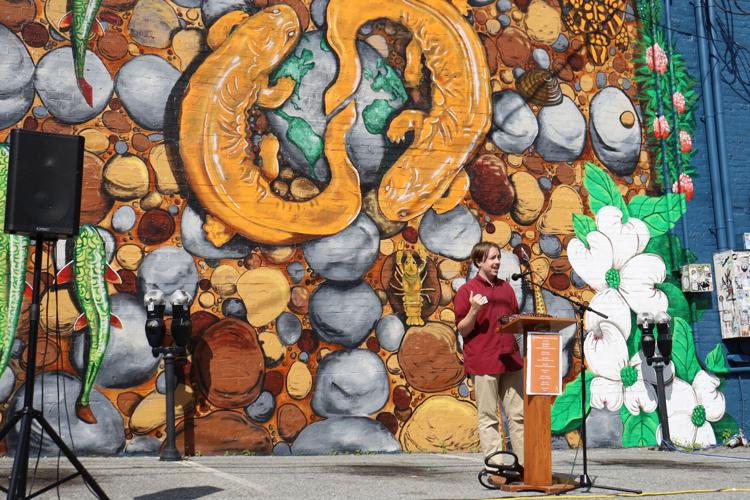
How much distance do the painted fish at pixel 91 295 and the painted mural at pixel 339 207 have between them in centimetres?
3

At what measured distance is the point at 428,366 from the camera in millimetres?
10328

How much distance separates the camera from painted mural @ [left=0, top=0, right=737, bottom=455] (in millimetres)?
9430

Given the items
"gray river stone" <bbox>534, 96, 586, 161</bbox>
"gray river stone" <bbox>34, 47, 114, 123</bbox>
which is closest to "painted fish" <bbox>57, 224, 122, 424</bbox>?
"gray river stone" <bbox>34, 47, 114, 123</bbox>

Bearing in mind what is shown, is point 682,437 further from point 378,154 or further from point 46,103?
point 46,103

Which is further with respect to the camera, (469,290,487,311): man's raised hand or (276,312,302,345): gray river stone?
(276,312,302,345): gray river stone

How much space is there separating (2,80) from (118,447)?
13.3ft

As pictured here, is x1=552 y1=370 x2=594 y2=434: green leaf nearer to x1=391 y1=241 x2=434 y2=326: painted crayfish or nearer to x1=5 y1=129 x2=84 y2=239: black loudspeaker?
x1=391 y1=241 x2=434 y2=326: painted crayfish

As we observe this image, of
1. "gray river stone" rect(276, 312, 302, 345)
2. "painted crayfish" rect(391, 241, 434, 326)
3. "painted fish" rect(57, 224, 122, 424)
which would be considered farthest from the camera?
"painted crayfish" rect(391, 241, 434, 326)

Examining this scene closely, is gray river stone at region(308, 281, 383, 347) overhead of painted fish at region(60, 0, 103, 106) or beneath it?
beneath

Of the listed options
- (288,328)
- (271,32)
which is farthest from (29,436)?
(271,32)

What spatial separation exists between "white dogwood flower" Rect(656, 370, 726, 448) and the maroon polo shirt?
5491 millimetres

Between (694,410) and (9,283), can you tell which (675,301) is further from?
(9,283)

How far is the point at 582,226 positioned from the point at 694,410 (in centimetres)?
278

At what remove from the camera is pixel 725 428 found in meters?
11.4
